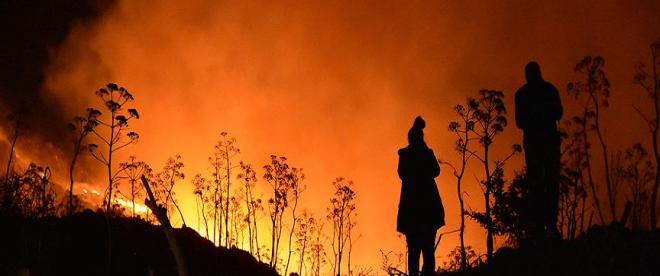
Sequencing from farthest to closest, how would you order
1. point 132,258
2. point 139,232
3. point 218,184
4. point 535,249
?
point 218,184, point 139,232, point 132,258, point 535,249

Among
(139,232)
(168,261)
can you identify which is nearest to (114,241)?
(139,232)

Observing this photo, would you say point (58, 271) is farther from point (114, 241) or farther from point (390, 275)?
point (390, 275)

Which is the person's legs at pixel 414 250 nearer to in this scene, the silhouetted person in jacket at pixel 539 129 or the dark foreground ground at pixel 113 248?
the silhouetted person in jacket at pixel 539 129

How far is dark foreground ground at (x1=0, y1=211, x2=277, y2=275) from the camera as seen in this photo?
63.4ft

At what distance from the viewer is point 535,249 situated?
5.76 metres

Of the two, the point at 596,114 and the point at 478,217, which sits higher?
the point at 596,114

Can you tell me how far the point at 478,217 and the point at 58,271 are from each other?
1655cm

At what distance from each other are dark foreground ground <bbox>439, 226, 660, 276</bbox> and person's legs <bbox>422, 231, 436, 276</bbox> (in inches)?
96.6

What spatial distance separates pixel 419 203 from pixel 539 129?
1985 mm

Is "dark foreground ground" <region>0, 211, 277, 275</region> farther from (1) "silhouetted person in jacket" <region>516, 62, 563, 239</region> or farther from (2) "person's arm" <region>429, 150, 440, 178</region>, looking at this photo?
(1) "silhouetted person in jacket" <region>516, 62, 563, 239</region>

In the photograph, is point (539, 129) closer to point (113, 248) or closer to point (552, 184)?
point (552, 184)

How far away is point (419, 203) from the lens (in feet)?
28.1

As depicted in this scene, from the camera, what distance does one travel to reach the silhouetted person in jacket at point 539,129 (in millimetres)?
7293

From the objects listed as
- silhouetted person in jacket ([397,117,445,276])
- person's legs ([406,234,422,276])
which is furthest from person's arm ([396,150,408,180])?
person's legs ([406,234,422,276])
